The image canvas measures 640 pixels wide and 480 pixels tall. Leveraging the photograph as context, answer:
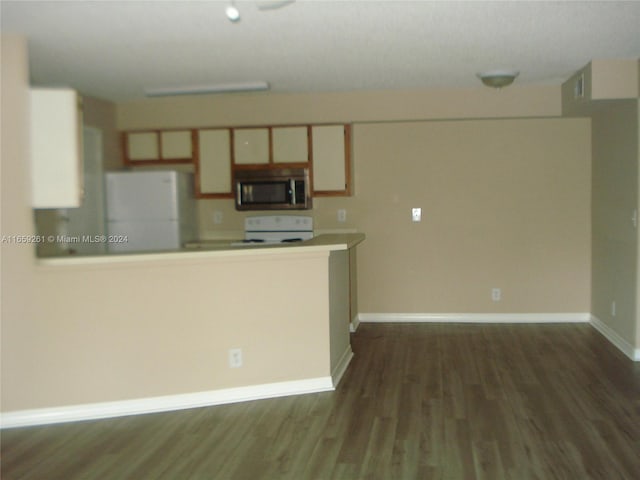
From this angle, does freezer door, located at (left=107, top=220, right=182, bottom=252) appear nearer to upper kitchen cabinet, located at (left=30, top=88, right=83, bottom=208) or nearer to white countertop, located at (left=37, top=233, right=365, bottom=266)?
white countertop, located at (left=37, top=233, right=365, bottom=266)

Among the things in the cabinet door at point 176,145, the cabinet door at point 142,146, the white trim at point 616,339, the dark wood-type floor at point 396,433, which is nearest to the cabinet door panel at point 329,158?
the cabinet door at point 176,145

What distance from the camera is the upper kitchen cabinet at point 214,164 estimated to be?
A: 482cm

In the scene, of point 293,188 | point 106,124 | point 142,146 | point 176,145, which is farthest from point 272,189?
point 106,124

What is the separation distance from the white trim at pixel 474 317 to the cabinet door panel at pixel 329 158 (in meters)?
1.16

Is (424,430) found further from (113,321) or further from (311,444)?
(113,321)

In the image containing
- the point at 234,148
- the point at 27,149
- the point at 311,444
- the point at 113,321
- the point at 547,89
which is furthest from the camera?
the point at 234,148

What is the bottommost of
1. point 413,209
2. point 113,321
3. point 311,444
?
point 311,444

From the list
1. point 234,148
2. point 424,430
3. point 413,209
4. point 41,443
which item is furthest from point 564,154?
point 41,443

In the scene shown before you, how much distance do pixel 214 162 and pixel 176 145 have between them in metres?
0.47

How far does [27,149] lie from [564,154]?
3964 millimetres

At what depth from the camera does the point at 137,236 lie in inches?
121

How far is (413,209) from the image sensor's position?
4.99m

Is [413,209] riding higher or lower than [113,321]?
higher

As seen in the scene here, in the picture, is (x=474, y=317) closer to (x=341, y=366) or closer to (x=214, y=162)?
(x=341, y=366)
